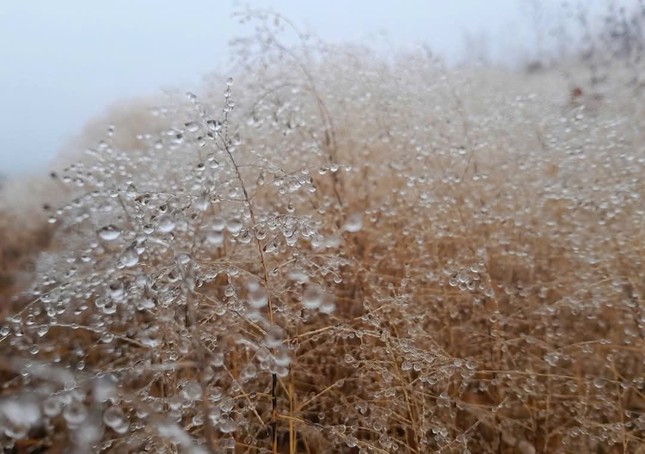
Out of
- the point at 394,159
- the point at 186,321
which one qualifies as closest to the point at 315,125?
the point at 394,159

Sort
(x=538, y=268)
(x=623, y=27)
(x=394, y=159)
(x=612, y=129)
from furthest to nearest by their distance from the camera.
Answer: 1. (x=623, y=27)
2. (x=612, y=129)
3. (x=394, y=159)
4. (x=538, y=268)

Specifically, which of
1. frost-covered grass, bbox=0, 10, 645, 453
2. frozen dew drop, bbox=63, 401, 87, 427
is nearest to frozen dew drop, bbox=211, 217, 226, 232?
frost-covered grass, bbox=0, 10, 645, 453

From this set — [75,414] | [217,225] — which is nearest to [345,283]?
[217,225]

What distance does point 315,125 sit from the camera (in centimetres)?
193

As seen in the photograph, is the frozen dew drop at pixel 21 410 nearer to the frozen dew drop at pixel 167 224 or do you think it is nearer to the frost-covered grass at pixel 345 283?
the frost-covered grass at pixel 345 283

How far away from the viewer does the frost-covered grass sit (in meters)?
0.73

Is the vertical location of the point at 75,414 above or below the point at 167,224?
below

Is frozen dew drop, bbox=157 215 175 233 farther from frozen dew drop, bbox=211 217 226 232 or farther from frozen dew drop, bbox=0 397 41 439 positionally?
frozen dew drop, bbox=0 397 41 439

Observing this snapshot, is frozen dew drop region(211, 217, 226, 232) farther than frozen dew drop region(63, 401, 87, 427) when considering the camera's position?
Yes

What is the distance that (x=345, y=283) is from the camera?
4.10 feet

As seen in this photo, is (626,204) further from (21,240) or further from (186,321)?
(21,240)

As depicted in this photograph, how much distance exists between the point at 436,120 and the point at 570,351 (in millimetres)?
1164

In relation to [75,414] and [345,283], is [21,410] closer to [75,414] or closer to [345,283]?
[75,414]

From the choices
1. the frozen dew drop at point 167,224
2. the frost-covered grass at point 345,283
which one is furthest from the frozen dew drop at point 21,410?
the frozen dew drop at point 167,224
